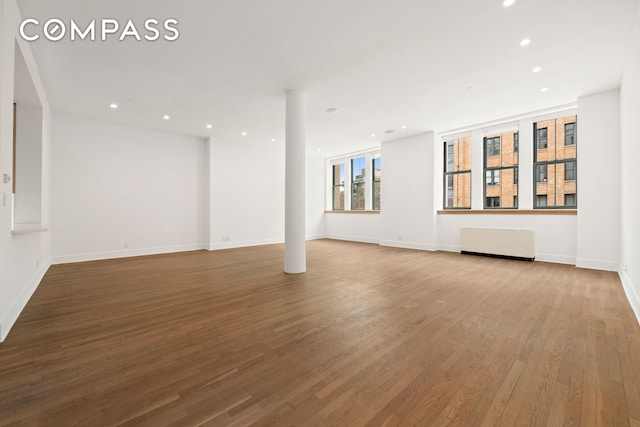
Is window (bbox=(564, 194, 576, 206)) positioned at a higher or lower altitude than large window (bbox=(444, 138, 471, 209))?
lower

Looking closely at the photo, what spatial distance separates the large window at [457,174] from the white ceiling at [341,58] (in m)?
1.55

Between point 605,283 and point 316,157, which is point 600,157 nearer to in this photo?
point 605,283

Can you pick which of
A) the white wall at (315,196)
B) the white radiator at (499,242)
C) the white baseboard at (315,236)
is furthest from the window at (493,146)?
the white baseboard at (315,236)

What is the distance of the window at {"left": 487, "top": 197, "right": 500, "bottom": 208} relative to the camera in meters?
6.93

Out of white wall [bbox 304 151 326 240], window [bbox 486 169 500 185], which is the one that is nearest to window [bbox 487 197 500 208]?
window [bbox 486 169 500 185]

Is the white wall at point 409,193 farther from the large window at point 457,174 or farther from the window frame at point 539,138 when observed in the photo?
the window frame at point 539,138

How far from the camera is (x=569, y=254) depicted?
554 centimetres

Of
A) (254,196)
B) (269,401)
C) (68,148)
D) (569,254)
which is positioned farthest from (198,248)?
(569,254)

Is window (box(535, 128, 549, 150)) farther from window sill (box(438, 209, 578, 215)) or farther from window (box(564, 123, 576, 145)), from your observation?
window sill (box(438, 209, 578, 215))

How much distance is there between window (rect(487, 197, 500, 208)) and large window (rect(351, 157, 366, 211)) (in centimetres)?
420

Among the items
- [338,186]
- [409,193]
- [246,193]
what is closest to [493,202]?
[409,193]

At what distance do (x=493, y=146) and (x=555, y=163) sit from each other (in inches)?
54.9

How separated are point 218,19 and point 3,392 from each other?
3.59 metres

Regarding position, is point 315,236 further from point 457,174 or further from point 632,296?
point 632,296
